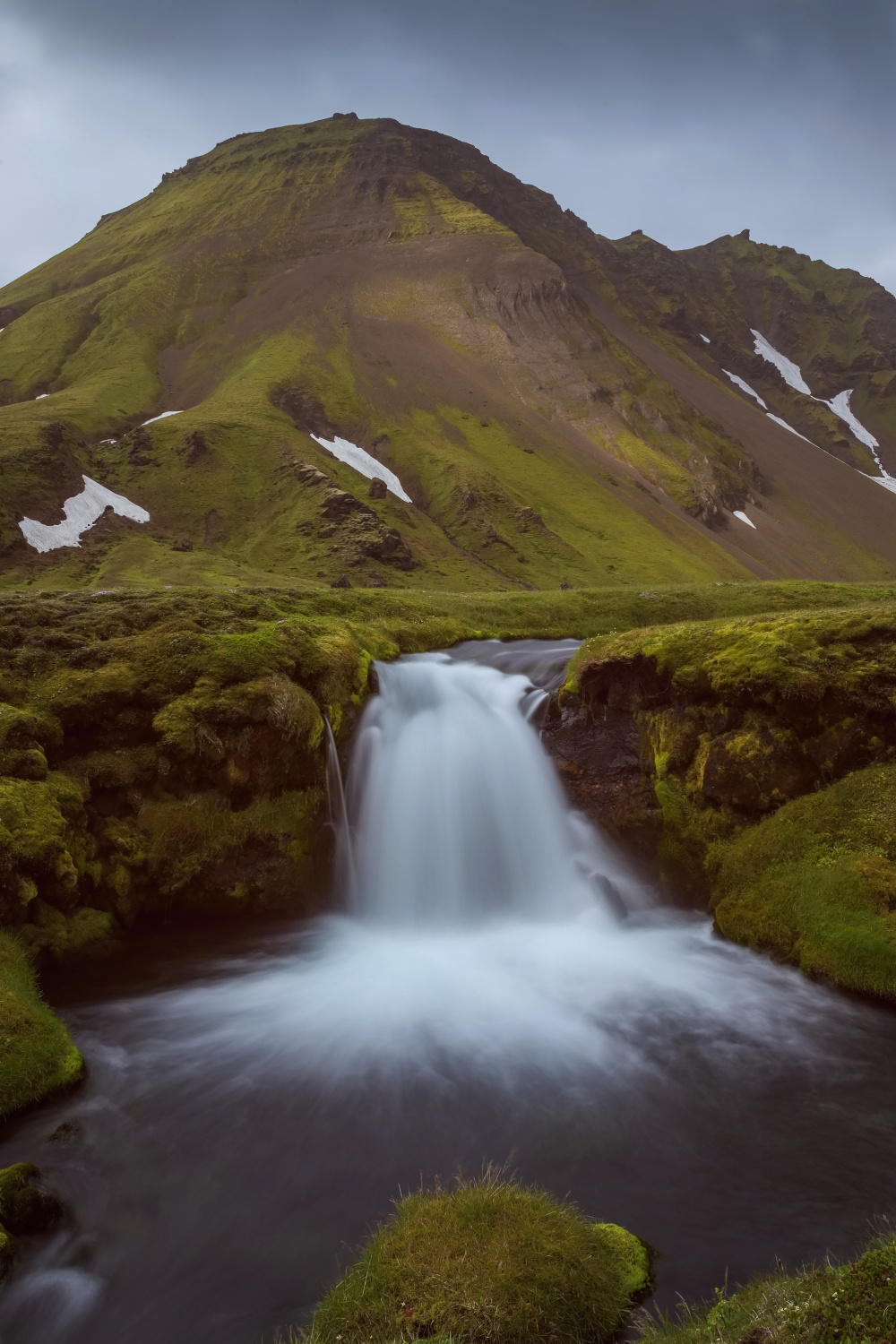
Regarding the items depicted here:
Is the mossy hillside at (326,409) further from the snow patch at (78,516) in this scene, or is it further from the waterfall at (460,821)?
the waterfall at (460,821)

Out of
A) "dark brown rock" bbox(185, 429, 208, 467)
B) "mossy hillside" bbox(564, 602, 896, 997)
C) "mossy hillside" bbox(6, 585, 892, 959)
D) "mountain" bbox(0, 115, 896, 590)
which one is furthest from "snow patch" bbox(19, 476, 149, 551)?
"mossy hillside" bbox(564, 602, 896, 997)

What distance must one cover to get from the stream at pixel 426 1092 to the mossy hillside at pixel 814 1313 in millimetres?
1635

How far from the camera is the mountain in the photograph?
80000mm

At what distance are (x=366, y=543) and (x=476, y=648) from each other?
49335mm

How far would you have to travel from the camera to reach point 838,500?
584 feet

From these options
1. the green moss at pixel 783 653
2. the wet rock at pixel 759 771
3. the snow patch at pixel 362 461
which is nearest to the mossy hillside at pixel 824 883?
the wet rock at pixel 759 771

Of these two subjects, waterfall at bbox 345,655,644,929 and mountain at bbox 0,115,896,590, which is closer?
waterfall at bbox 345,655,644,929

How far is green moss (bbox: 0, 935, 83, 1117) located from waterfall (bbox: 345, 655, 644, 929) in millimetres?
7658

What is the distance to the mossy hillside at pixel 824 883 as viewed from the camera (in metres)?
13.6

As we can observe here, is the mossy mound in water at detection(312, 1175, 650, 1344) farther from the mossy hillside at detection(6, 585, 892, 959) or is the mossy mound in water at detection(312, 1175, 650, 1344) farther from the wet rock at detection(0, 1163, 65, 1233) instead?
the mossy hillside at detection(6, 585, 892, 959)

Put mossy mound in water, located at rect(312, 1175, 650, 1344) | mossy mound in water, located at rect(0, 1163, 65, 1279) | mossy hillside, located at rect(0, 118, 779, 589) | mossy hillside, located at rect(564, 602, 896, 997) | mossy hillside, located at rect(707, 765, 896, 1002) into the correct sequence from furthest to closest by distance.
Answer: mossy hillside, located at rect(0, 118, 779, 589) → mossy hillside, located at rect(564, 602, 896, 997) → mossy hillside, located at rect(707, 765, 896, 1002) → mossy mound in water, located at rect(0, 1163, 65, 1279) → mossy mound in water, located at rect(312, 1175, 650, 1344)

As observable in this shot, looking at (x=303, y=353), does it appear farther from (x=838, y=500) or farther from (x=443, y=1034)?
(x=443, y=1034)

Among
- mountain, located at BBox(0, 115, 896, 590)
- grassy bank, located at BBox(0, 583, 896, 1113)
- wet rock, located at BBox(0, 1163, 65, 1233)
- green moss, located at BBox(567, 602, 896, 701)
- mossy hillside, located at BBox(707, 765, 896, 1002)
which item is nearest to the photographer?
wet rock, located at BBox(0, 1163, 65, 1233)

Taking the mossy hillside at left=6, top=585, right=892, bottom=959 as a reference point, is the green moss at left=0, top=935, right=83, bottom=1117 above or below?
below
